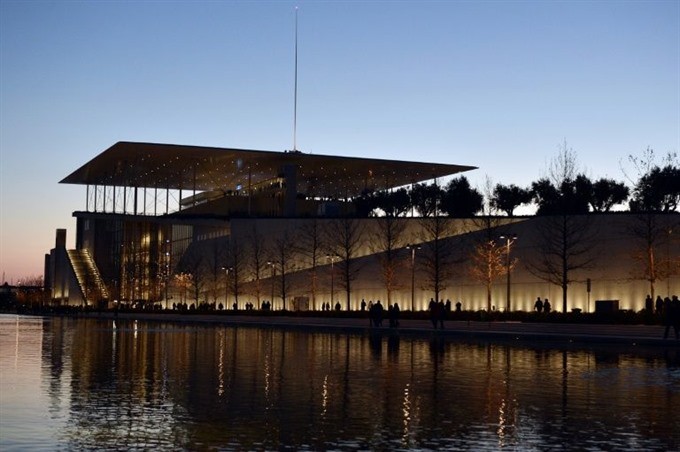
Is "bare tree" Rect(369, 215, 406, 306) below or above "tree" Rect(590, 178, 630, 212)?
below

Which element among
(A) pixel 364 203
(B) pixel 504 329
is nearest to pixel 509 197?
(A) pixel 364 203

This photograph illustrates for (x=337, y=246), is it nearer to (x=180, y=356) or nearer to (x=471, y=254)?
(x=471, y=254)

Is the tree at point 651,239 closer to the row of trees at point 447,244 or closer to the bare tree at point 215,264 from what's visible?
the row of trees at point 447,244

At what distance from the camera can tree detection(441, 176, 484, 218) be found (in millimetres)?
111900

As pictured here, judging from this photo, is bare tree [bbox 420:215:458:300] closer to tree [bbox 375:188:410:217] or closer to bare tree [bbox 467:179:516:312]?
bare tree [bbox 467:179:516:312]

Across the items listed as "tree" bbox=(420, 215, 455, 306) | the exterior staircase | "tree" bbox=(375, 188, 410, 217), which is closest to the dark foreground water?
"tree" bbox=(420, 215, 455, 306)

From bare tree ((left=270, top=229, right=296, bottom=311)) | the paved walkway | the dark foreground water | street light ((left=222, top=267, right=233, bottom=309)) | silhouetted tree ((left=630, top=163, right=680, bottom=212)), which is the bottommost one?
the dark foreground water

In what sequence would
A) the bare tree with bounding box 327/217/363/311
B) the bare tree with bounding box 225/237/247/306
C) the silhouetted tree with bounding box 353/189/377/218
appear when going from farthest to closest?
1. the silhouetted tree with bounding box 353/189/377/218
2. the bare tree with bounding box 225/237/247/306
3. the bare tree with bounding box 327/217/363/311

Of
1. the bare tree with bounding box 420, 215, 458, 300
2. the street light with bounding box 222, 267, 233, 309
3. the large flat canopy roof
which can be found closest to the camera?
the bare tree with bounding box 420, 215, 458, 300

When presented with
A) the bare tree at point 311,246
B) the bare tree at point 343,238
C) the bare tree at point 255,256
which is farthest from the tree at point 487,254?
the bare tree at point 255,256

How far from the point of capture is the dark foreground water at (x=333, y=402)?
39.8 feet

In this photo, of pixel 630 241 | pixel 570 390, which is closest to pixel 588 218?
pixel 630 241

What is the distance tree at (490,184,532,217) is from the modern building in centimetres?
1708

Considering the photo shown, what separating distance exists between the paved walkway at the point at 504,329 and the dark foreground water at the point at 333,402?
9.93m
